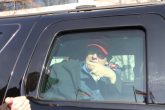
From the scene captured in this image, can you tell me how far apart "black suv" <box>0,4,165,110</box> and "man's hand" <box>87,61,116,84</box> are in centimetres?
2

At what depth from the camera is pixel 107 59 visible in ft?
9.26

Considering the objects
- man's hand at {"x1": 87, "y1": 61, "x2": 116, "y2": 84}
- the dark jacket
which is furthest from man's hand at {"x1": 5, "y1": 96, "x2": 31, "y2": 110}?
man's hand at {"x1": 87, "y1": 61, "x2": 116, "y2": 84}

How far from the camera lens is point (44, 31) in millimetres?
2965

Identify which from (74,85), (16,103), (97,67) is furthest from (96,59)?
(16,103)

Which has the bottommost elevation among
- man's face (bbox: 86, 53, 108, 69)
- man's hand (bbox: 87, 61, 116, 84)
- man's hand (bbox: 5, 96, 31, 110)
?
man's hand (bbox: 5, 96, 31, 110)

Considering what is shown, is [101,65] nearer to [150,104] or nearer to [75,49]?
[75,49]

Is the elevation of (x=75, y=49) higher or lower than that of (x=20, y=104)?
higher

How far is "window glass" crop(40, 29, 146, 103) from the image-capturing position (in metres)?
2.65

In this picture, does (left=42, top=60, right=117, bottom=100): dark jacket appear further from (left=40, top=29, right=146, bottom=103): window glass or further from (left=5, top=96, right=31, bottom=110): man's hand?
A: (left=5, top=96, right=31, bottom=110): man's hand

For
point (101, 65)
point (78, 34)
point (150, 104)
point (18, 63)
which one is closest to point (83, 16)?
point (78, 34)

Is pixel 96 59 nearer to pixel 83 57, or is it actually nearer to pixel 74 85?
pixel 83 57

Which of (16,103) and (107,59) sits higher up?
(107,59)

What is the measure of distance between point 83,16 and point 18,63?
19.9 inches

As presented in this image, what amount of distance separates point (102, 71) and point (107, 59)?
0.08 metres
